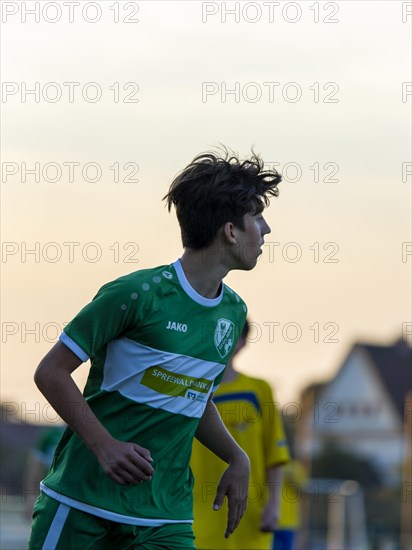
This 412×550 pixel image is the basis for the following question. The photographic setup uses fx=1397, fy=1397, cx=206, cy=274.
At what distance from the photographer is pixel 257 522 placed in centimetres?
843

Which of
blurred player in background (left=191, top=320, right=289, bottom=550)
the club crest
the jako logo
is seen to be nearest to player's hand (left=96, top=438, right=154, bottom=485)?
the jako logo

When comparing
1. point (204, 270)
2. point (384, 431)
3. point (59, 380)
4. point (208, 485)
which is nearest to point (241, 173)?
point (204, 270)

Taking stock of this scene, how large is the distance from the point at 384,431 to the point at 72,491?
8770cm

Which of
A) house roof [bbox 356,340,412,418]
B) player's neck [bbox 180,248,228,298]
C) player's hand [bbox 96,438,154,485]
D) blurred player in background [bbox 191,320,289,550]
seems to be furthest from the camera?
house roof [bbox 356,340,412,418]

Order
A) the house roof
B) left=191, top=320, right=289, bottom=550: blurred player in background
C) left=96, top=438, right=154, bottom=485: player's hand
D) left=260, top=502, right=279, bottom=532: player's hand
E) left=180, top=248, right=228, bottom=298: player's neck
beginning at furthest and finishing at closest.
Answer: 1. the house roof
2. left=260, top=502, right=279, bottom=532: player's hand
3. left=191, top=320, right=289, bottom=550: blurred player in background
4. left=180, top=248, right=228, bottom=298: player's neck
5. left=96, top=438, right=154, bottom=485: player's hand

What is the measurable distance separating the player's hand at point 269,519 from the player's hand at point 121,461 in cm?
349

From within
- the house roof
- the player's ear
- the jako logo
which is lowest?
the house roof

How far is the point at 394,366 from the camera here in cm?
9375

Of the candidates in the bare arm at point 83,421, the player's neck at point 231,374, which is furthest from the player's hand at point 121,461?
the player's neck at point 231,374

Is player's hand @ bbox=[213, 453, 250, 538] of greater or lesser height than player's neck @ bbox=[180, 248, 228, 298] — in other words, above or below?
below

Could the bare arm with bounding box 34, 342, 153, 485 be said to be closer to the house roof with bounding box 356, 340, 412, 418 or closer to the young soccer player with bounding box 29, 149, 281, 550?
the young soccer player with bounding box 29, 149, 281, 550

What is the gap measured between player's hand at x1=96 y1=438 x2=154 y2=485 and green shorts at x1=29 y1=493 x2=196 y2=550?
291 mm

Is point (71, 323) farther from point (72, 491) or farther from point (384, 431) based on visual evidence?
point (384, 431)

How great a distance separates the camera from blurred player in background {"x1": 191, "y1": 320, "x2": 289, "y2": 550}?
8242mm
